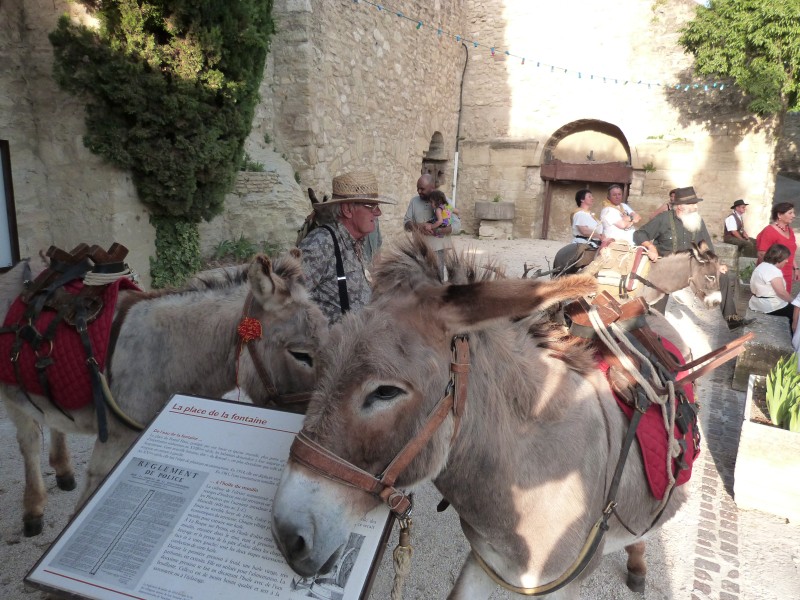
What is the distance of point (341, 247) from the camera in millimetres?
3219

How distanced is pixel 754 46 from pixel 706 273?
384 inches

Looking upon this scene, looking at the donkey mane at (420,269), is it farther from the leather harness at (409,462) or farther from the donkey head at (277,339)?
the donkey head at (277,339)

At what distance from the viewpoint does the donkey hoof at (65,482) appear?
366 cm

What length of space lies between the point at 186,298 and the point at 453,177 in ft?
49.7

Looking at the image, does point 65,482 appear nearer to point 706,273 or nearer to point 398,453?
point 398,453

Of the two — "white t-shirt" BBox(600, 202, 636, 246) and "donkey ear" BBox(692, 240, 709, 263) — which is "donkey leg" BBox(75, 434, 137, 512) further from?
"white t-shirt" BBox(600, 202, 636, 246)

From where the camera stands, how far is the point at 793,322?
592 centimetres

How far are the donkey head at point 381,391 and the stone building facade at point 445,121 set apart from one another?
18.3ft

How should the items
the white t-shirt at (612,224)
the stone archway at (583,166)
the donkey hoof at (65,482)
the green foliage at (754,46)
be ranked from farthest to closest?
1. the stone archway at (583,166)
2. the green foliage at (754,46)
3. the white t-shirt at (612,224)
4. the donkey hoof at (65,482)

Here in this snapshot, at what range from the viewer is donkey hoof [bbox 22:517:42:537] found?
3.18 m

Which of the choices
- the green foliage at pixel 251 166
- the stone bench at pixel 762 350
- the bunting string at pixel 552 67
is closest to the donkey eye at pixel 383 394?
the stone bench at pixel 762 350

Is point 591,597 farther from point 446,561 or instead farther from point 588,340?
point 588,340

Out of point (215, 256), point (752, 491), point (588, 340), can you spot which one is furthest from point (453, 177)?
point (588, 340)

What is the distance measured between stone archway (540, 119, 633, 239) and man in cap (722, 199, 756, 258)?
363 centimetres
